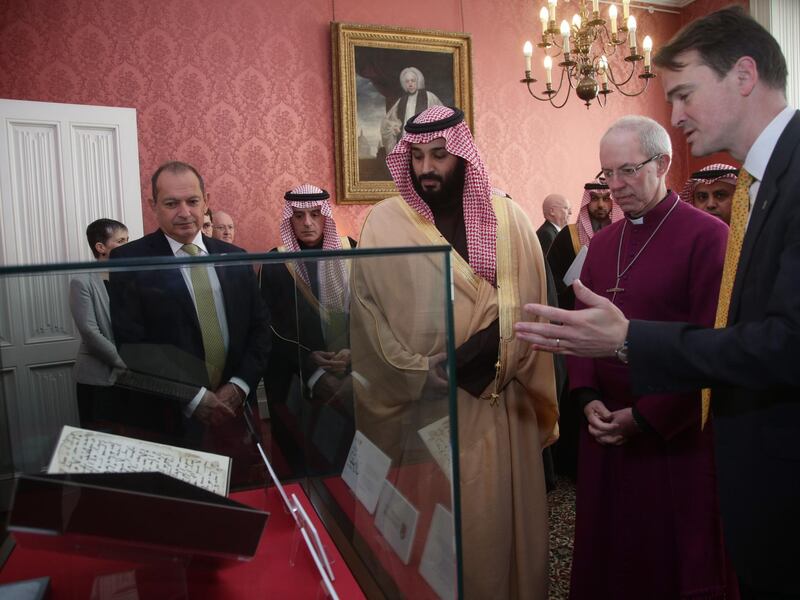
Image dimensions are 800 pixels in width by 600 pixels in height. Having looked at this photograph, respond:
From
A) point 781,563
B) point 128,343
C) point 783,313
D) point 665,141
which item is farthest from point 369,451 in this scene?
point 665,141

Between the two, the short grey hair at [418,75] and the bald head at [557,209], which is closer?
the short grey hair at [418,75]

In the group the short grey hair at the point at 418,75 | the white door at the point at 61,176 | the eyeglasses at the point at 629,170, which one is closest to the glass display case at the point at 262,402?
the eyeglasses at the point at 629,170

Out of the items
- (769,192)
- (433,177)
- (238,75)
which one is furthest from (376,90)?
(769,192)

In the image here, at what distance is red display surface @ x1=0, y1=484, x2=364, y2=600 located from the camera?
0.75 m

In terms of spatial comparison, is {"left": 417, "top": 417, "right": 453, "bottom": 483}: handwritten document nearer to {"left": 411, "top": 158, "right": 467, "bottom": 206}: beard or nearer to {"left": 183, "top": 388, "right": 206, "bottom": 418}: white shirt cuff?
{"left": 183, "top": 388, "right": 206, "bottom": 418}: white shirt cuff

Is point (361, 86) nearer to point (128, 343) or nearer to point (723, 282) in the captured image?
point (723, 282)

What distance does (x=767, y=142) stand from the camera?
127 cm

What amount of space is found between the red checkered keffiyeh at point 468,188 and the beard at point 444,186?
0.02m

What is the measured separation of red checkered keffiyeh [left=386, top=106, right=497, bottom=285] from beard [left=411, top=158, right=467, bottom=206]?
2 cm

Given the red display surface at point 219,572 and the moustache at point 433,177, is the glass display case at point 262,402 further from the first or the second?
the moustache at point 433,177

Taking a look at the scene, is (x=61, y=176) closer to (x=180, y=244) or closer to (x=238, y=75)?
(x=238, y=75)

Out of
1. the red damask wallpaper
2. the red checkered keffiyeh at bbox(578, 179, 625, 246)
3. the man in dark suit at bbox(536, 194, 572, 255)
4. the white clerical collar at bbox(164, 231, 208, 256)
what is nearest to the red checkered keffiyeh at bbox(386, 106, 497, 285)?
the white clerical collar at bbox(164, 231, 208, 256)

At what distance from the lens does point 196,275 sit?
809 mm

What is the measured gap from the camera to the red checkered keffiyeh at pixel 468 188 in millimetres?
1936
